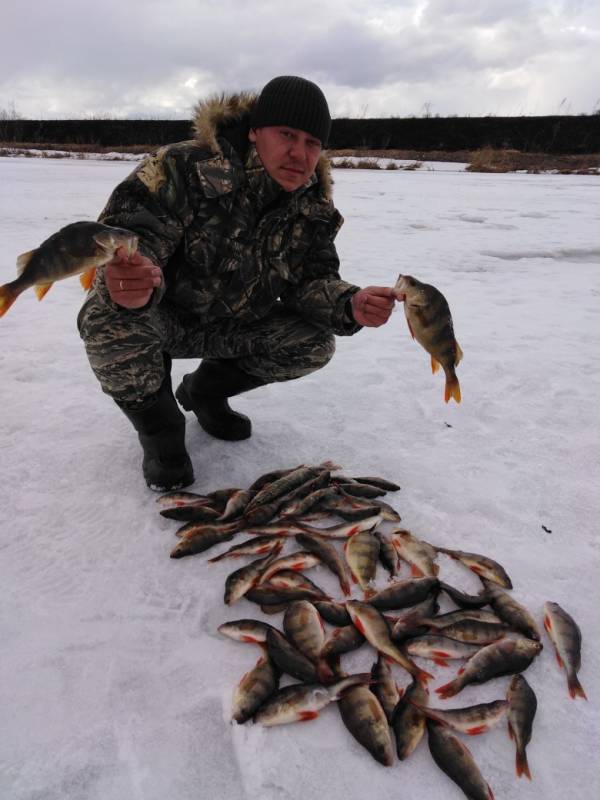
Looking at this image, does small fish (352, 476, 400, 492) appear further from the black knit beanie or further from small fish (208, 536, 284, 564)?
the black knit beanie

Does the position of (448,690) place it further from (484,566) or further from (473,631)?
(484,566)

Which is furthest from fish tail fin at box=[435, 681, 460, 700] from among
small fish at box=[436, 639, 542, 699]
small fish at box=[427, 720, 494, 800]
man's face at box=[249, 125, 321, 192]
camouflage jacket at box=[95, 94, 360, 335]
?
man's face at box=[249, 125, 321, 192]

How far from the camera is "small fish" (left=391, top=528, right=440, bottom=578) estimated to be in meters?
2.05

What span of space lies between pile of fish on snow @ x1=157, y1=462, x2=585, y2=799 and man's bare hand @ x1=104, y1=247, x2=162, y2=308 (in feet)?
2.82

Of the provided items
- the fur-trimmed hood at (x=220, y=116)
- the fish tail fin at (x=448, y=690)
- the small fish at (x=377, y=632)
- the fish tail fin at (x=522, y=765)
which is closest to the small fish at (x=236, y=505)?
the small fish at (x=377, y=632)

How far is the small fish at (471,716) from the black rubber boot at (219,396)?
5.43 ft

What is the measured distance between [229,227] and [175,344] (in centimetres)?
59

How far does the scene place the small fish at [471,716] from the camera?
151 cm

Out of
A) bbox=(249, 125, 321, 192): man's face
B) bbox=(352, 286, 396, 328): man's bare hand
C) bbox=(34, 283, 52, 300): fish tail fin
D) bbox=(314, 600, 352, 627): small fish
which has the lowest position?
bbox=(314, 600, 352, 627): small fish

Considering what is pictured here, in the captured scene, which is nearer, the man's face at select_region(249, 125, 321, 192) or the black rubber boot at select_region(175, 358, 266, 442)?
the man's face at select_region(249, 125, 321, 192)

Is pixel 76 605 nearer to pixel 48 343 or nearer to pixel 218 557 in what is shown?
pixel 218 557

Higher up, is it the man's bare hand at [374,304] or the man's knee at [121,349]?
the man's bare hand at [374,304]

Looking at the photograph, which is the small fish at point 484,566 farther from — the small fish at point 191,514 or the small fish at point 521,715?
the small fish at point 191,514

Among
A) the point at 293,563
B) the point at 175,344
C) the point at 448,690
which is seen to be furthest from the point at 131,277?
the point at 448,690
